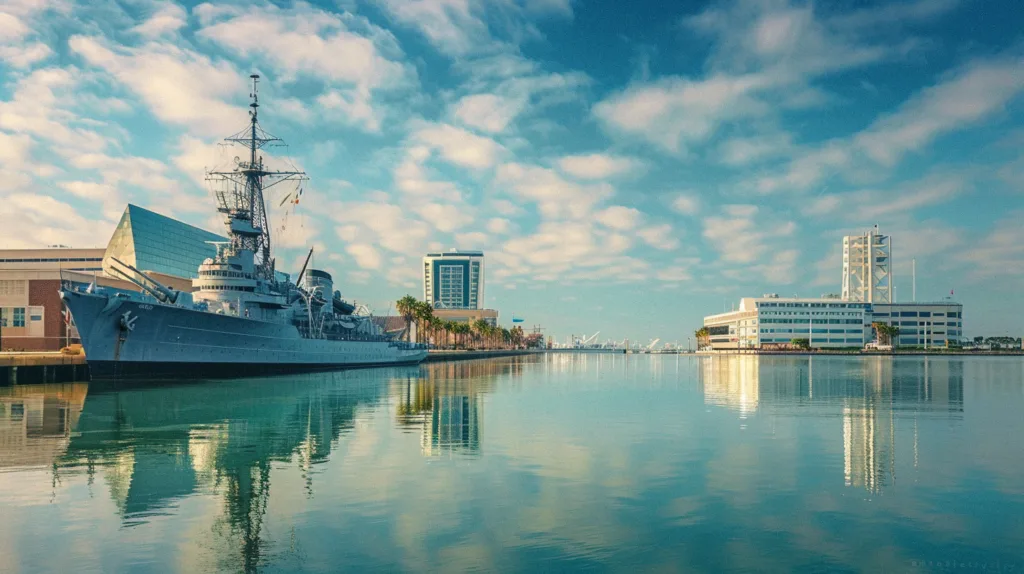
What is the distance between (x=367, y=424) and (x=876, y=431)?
19.4m

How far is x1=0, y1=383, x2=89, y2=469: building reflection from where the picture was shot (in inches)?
774

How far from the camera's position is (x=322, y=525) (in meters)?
12.6

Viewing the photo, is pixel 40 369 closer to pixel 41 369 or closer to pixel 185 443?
pixel 41 369

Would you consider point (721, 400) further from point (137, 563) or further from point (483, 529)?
point (137, 563)

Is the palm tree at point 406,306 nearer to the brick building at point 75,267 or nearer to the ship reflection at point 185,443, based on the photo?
the brick building at point 75,267

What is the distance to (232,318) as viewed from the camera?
190 feet

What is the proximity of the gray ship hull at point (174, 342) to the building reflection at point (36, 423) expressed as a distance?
15.4ft

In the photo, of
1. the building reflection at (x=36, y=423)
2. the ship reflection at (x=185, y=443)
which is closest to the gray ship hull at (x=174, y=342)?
the building reflection at (x=36, y=423)

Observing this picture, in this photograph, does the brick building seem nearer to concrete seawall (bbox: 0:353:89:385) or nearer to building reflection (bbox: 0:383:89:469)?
concrete seawall (bbox: 0:353:89:385)

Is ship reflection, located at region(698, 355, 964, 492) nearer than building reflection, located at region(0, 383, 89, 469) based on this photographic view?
Yes

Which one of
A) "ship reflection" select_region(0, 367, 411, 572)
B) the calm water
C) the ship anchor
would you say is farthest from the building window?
the calm water

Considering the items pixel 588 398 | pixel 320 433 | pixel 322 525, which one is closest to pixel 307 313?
pixel 588 398

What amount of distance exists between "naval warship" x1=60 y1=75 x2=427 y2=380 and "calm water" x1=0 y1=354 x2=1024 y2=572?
18.4 m

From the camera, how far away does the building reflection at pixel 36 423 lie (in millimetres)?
19672
